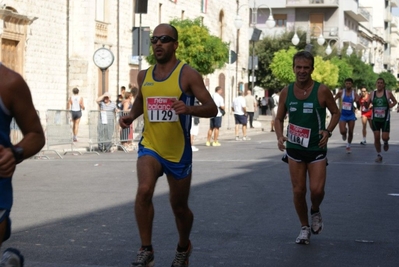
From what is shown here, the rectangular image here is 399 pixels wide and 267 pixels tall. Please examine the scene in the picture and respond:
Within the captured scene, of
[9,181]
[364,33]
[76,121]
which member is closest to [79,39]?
[76,121]

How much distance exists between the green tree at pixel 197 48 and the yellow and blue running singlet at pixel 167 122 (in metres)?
34.4

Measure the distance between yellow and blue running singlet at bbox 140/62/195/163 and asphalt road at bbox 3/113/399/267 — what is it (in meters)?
0.99

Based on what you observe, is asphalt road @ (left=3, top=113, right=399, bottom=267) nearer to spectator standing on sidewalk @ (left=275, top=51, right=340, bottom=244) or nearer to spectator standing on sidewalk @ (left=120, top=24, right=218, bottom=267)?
spectator standing on sidewalk @ (left=275, top=51, right=340, bottom=244)

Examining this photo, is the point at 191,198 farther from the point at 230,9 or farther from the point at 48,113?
the point at 230,9

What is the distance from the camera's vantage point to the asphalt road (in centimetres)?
802

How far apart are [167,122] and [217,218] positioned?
3.47 metres

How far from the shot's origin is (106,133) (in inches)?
957

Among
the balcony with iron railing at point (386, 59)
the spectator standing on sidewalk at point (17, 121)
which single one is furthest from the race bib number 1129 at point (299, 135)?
the balcony with iron railing at point (386, 59)

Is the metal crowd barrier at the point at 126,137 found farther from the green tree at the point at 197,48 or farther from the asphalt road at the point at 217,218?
the green tree at the point at 197,48

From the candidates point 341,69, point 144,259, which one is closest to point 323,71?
point 341,69

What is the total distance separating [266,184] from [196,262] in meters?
6.93

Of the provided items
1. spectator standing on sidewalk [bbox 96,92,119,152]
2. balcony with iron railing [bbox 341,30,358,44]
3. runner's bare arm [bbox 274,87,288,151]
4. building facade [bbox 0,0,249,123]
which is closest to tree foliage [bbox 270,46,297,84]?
building facade [bbox 0,0,249,123]

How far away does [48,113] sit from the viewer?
2209cm

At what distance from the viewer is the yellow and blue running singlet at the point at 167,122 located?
280 inches
